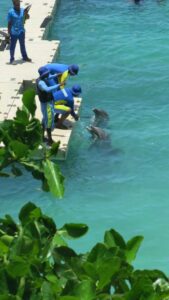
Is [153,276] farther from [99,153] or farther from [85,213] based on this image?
[99,153]

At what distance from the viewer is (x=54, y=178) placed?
9.23 ft

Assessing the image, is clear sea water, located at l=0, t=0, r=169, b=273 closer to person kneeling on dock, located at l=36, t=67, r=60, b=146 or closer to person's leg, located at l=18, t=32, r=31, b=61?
person kneeling on dock, located at l=36, t=67, r=60, b=146

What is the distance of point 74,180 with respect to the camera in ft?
37.7

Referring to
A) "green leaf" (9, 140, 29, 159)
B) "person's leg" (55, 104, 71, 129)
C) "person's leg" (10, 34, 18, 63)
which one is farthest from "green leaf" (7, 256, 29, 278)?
"person's leg" (10, 34, 18, 63)

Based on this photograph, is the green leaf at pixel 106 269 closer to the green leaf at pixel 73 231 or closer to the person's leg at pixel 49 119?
the green leaf at pixel 73 231

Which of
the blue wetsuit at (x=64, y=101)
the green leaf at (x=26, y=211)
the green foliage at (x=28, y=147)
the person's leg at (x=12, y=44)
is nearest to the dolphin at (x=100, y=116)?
the blue wetsuit at (x=64, y=101)

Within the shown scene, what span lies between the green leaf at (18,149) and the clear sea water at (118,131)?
268 inches

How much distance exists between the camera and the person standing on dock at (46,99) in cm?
1080

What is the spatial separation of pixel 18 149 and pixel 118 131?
10250mm

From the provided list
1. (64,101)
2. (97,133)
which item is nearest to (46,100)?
(64,101)

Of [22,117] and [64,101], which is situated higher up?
[22,117]

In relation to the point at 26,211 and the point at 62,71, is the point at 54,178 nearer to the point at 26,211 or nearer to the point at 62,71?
the point at 26,211

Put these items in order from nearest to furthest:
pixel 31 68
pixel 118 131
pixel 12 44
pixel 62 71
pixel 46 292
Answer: pixel 46 292
pixel 62 71
pixel 118 131
pixel 12 44
pixel 31 68

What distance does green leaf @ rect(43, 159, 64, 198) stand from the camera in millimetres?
2791
